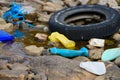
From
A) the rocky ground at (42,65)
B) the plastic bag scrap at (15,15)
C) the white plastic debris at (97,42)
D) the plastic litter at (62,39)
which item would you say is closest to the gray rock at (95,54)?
the rocky ground at (42,65)

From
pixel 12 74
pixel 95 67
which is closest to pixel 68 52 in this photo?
pixel 95 67

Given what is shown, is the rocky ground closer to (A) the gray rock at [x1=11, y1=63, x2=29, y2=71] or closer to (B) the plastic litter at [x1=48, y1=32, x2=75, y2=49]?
(A) the gray rock at [x1=11, y1=63, x2=29, y2=71]

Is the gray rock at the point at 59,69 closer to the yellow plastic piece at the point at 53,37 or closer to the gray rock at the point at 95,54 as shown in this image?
the gray rock at the point at 95,54

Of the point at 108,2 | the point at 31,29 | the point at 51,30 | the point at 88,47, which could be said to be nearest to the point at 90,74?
the point at 88,47

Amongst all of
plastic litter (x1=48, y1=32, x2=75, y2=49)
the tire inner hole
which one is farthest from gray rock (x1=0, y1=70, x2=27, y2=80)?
the tire inner hole

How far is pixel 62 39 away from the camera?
212 inches

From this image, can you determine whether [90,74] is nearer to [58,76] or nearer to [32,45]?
[58,76]

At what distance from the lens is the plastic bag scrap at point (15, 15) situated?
6.43m

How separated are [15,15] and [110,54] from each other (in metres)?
2.38

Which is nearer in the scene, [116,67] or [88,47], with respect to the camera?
[116,67]

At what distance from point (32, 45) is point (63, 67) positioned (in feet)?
3.87

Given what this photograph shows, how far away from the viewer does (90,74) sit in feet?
13.5

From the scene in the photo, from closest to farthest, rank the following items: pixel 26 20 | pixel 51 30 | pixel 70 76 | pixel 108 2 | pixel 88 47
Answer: pixel 70 76 → pixel 88 47 → pixel 51 30 → pixel 26 20 → pixel 108 2

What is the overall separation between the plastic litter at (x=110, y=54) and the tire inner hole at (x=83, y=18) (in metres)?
1.35
